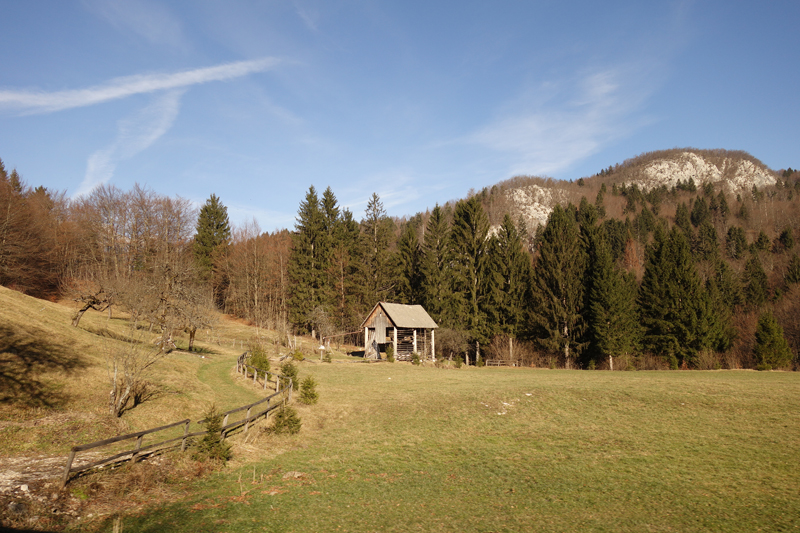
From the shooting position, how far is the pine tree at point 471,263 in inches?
1959

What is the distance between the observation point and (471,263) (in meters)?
52.0

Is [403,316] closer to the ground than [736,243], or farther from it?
closer to the ground

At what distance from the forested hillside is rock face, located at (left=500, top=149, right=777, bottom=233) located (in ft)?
234

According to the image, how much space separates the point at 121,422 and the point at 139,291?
16853 millimetres

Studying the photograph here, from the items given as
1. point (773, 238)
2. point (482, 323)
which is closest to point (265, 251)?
point (482, 323)

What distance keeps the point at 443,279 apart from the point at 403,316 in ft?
35.0

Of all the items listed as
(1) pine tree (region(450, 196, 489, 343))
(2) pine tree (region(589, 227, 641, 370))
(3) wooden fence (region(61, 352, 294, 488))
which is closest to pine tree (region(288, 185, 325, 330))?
(1) pine tree (region(450, 196, 489, 343))

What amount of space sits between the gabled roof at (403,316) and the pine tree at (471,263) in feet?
18.7

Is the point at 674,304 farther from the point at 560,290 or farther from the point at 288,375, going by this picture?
the point at 288,375

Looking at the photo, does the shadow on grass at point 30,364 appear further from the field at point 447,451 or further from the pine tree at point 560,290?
the pine tree at point 560,290

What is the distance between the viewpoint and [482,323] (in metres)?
49.5

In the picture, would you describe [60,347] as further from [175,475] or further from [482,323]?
[482,323]

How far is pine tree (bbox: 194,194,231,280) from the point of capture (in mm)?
68312

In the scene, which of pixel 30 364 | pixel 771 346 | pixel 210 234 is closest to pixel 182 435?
pixel 30 364
